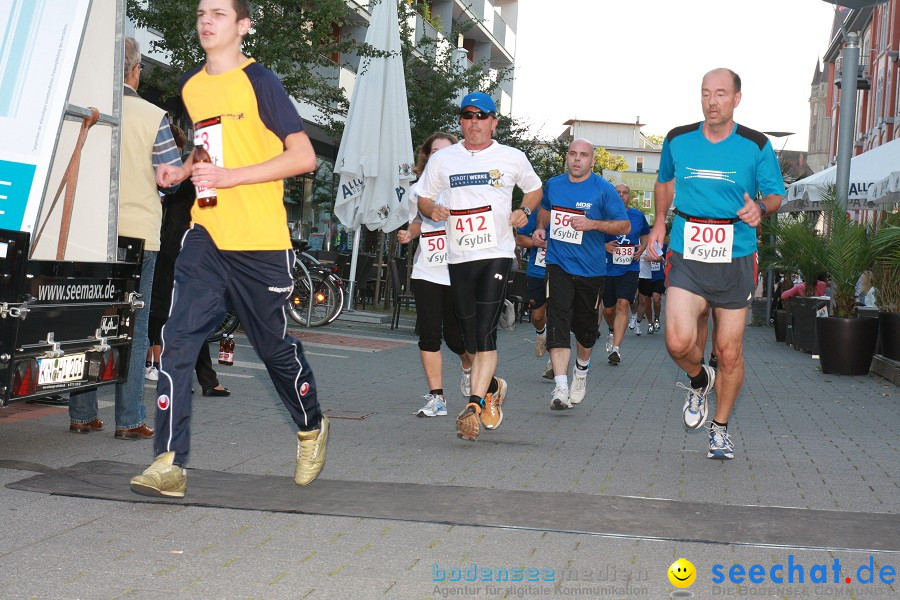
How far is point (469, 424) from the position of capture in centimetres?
721

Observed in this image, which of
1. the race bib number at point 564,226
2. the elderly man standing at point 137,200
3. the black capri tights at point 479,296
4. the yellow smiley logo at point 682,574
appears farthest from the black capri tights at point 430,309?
A: the yellow smiley logo at point 682,574

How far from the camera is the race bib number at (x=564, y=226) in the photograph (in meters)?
9.49

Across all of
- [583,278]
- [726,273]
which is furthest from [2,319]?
[583,278]

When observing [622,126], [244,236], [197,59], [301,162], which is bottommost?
[244,236]

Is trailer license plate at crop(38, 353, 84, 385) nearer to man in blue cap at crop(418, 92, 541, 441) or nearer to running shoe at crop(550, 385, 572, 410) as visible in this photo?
man in blue cap at crop(418, 92, 541, 441)

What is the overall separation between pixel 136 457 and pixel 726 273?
3.45 metres

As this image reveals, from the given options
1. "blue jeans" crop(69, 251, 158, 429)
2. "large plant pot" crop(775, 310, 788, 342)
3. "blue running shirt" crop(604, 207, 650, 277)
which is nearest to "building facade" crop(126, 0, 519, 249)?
"large plant pot" crop(775, 310, 788, 342)

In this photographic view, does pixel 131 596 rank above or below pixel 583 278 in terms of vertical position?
below

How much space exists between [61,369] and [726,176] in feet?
12.5

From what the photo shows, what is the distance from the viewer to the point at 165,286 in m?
8.69

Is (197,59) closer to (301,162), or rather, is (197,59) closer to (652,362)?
(652,362)

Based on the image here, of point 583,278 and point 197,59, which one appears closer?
point 583,278

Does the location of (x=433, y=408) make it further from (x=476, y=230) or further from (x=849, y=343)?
(x=849, y=343)

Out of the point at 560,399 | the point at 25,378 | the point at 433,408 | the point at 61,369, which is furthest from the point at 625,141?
the point at 25,378
